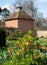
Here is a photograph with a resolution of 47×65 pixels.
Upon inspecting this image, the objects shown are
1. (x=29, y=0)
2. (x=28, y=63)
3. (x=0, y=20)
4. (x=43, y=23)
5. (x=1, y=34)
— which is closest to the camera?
(x=28, y=63)

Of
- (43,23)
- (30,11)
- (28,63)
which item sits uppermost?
(28,63)

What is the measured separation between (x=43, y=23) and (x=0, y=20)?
551 inches

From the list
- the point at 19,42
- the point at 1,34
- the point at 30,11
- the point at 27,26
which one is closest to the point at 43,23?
the point at 30,11

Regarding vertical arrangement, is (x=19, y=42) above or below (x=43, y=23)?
above

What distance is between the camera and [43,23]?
69875 millimetres

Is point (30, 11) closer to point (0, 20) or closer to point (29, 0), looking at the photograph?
point (29, 0)

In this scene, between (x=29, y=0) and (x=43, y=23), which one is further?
(x=43, y=23)

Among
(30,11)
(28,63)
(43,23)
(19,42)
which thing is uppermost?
(19,42)

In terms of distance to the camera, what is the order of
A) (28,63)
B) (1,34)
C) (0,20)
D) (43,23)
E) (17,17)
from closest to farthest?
(28,63) < (1,34) < (17,17) < (0,20) < (43,23)

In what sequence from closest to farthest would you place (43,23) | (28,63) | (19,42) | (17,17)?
1. (28,63)
2. (19,42)
3. (17,17)
4. (43,23)

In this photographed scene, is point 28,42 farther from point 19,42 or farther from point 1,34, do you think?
point 1,34

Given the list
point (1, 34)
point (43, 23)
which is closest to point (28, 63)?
point (1, 34)

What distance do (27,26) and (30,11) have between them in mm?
9453

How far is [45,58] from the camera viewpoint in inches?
236
